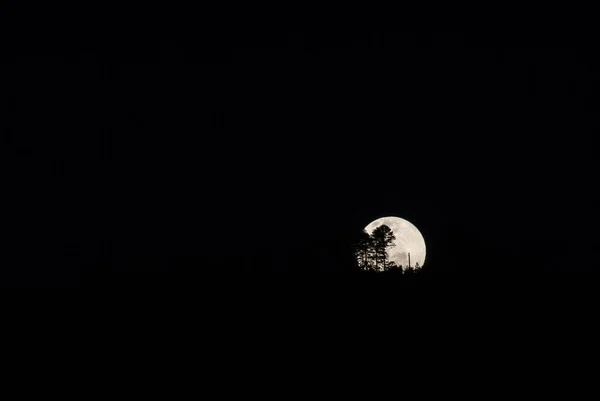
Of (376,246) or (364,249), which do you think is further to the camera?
(376,246)

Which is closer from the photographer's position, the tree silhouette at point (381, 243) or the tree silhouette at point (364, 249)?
the tree silhouette at point (364, 249)

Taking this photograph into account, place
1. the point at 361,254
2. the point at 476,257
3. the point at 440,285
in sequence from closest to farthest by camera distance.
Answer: the point at 440,285
the point at 476,257
the point at 361,254

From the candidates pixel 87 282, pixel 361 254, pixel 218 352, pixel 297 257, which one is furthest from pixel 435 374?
pixel 361 254

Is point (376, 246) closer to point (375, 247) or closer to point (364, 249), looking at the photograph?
point (375, 247)

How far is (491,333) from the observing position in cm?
1298

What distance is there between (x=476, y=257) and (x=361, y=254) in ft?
49.4

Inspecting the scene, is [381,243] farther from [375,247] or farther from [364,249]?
[364,249]

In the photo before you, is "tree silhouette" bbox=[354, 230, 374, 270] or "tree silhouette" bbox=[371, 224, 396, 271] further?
"tree silhouette" bbox=[371, 224, 396, 271]

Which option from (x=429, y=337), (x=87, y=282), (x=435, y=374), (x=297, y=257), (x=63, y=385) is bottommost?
(x=63, y=385)

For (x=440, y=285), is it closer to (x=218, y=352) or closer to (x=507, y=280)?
(x=507, y=280)

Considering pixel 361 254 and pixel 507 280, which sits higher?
pixel 361 254

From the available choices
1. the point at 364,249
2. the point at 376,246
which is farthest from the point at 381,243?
the point at 364,249

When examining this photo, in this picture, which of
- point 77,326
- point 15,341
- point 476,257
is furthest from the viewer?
point 476,257

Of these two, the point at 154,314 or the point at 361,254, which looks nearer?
the point at 154,314
